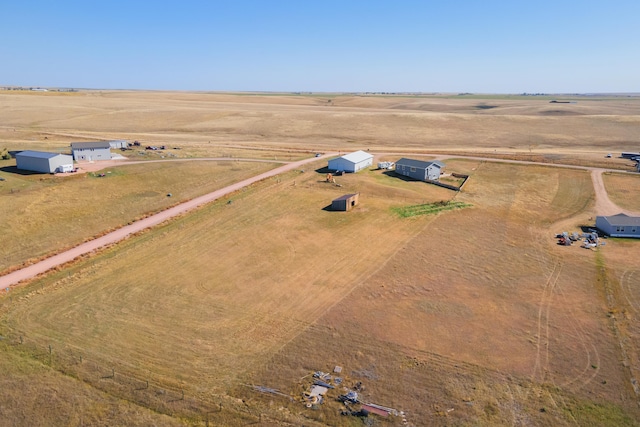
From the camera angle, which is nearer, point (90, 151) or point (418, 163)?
point (418, 163)

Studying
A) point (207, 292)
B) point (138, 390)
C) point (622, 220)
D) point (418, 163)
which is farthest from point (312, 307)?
point (418, 163)

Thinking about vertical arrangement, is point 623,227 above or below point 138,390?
above

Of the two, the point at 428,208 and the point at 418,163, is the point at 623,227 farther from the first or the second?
the point at 418,163

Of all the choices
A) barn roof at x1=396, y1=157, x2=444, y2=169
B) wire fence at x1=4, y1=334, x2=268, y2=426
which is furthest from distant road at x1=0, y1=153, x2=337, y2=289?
barn roof at x1=396, y1=157, x2=444, y2=169

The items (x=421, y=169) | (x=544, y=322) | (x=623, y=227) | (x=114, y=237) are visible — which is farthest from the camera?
(x=421, y=169)

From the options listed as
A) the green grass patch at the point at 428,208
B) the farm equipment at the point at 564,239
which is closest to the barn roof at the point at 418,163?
the green grass patch at the point at 428,208

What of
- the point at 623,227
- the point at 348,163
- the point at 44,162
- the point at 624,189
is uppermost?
the point at 44,162

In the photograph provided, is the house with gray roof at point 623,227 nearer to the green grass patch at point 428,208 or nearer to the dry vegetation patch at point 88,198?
the green grass patch at point 428,208

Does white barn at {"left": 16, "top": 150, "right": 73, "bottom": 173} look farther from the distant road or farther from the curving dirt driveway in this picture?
the curving dirt driveway
